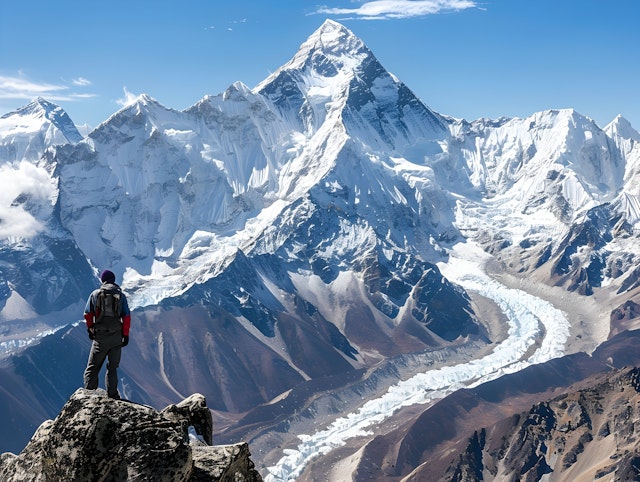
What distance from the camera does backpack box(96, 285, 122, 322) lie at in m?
25.6

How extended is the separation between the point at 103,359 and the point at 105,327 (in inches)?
41.2

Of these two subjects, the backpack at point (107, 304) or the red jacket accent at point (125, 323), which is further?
the red jacket accent at point (125, 323)

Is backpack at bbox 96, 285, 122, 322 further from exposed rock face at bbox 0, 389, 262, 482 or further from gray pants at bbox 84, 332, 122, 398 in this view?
exposed rock face at bbox 0, 389, 262, 482

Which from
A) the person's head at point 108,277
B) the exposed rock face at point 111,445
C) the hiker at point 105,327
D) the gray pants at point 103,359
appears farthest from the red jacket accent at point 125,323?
the exposed rock face at point 111,445

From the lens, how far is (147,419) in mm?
21656

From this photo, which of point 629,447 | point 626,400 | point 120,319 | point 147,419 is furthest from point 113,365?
point 626,400

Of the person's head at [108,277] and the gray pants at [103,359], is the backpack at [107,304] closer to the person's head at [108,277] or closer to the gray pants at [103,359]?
the gray pants at [103,359]

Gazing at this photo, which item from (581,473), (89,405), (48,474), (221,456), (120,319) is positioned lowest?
(581,473)

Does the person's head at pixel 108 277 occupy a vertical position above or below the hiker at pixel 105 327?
above

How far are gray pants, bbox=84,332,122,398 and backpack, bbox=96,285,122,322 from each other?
71 centimetres

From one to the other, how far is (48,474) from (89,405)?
2063 millimetres

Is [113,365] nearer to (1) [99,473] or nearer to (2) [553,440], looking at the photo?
(1) [99,473]

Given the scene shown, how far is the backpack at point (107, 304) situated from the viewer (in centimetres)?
2559

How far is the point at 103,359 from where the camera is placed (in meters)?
25.8
